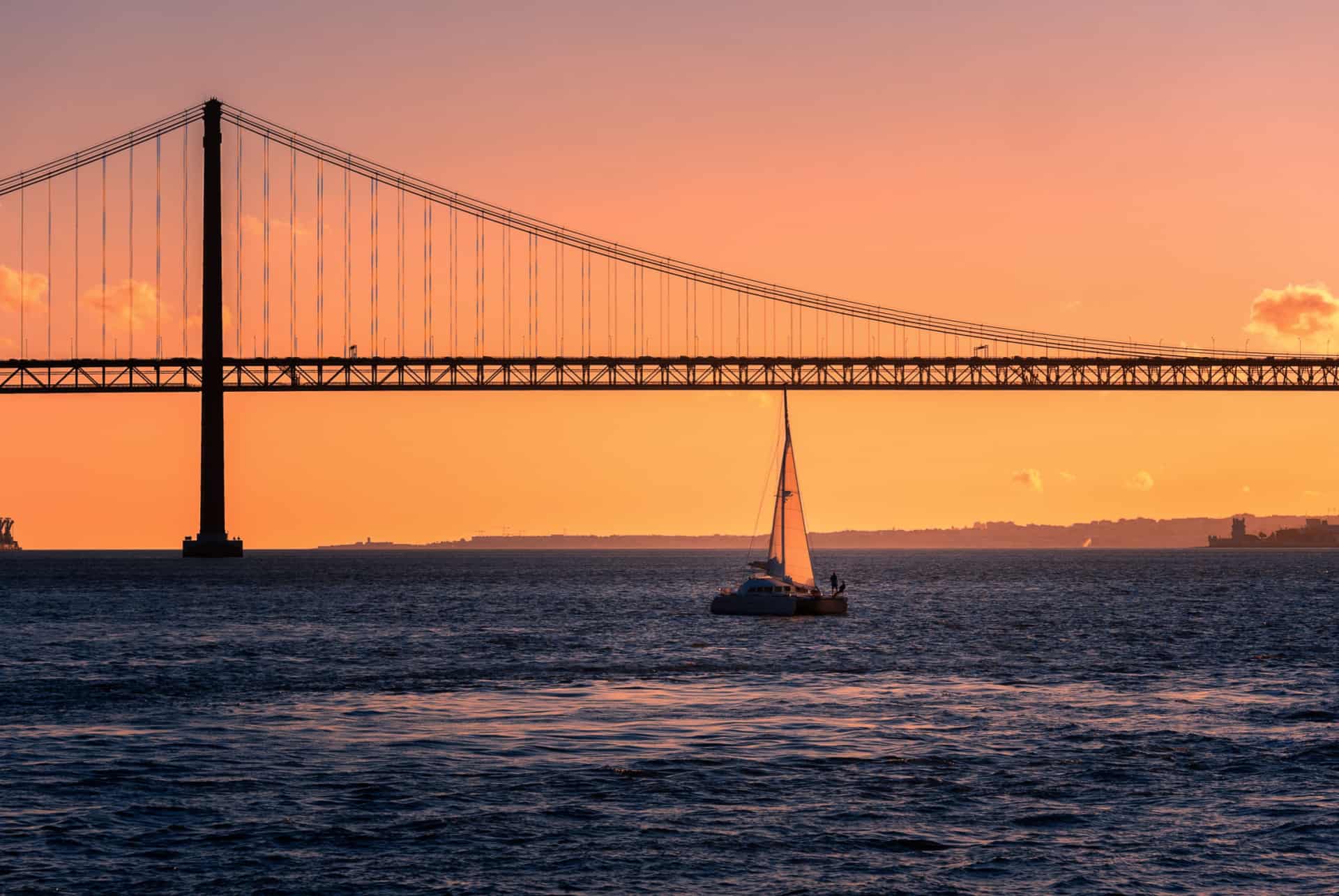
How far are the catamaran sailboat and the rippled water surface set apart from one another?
7628 millimetres

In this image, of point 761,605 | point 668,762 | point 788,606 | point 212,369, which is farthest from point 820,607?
point 212,369

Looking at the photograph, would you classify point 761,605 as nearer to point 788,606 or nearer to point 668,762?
point 788,606

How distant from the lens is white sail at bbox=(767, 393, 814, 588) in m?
66.0

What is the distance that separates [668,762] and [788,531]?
128 ft

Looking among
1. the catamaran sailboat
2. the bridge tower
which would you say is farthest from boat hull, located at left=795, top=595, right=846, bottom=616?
the bridge tower

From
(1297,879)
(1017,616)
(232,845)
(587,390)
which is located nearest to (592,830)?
(232,845)

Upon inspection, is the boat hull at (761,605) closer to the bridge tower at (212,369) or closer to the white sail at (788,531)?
the white sail at (788,531)

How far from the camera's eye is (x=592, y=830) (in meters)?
21.6

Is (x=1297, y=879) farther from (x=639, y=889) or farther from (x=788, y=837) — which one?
(x=639, y=889)

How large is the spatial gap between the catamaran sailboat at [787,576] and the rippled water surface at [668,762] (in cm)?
763

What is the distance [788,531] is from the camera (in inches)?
2589

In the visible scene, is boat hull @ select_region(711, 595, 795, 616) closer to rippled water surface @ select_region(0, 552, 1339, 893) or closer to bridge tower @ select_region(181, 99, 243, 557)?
rippled water surface @ select_region(0, 552, 1339, 893)

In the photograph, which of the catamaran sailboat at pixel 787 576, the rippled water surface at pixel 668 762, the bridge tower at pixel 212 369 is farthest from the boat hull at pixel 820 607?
the bridge tower at pixel 212 369

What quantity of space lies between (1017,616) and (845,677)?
33.7m
